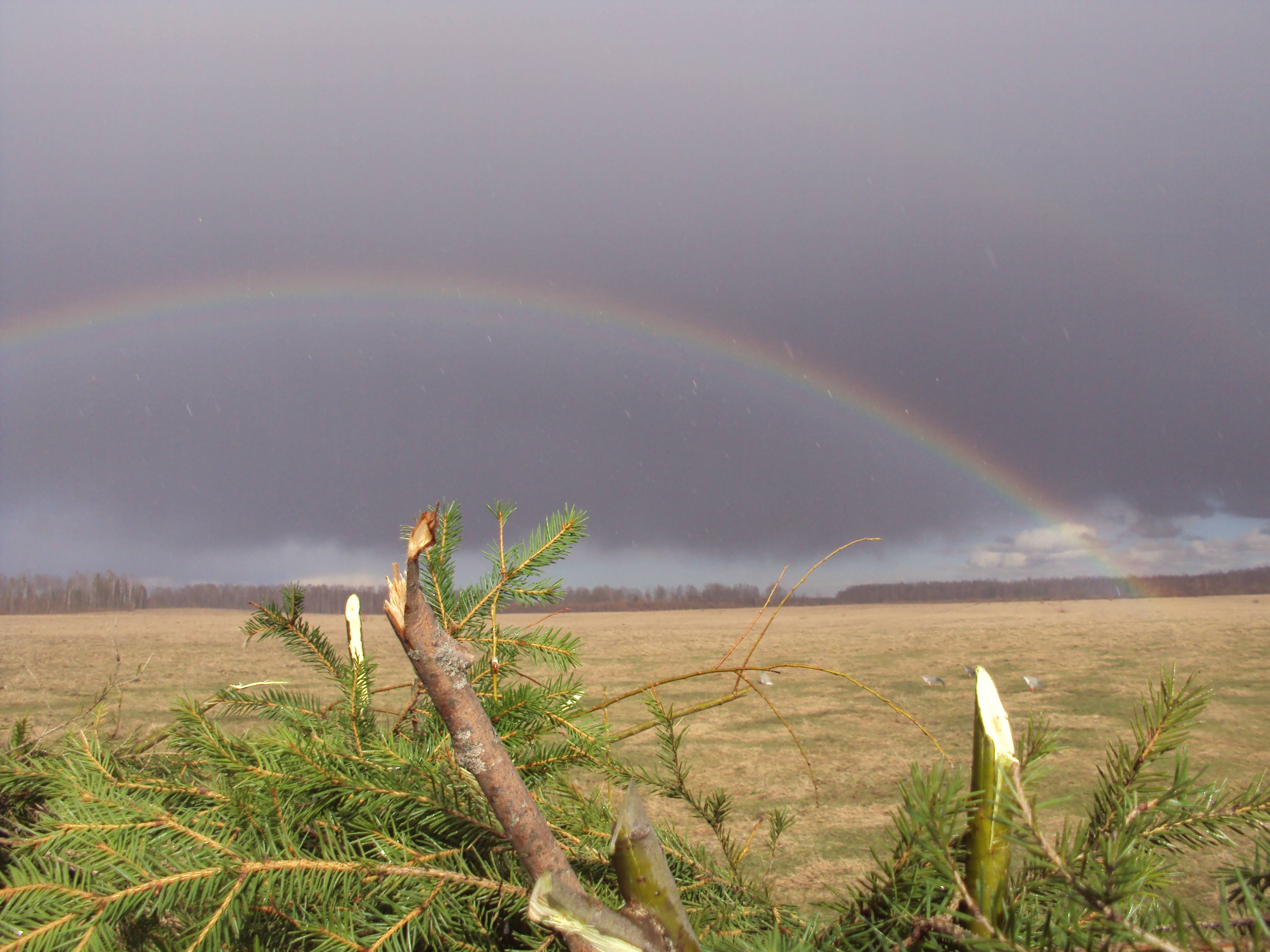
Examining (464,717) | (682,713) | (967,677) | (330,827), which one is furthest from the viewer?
(967,677)

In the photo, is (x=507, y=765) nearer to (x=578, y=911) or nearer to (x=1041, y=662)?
(x=578, y=911)

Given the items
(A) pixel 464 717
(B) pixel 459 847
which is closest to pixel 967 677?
(B) pixel 459 847

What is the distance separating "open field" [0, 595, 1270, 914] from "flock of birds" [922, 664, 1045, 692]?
0.53 feet

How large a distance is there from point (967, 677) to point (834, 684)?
186 cm

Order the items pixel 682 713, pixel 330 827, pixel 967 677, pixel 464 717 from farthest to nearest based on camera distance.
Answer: pixel 967 677, pixel 682 713, pixel 330 827, pixel 464 717

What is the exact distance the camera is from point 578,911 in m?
0.47

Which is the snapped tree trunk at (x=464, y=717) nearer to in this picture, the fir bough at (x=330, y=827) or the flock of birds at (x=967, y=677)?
the fir bough at (x=330, y=827)

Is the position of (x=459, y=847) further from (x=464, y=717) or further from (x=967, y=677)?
(x=967, y=677)

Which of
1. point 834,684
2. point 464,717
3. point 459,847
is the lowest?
point 834,684

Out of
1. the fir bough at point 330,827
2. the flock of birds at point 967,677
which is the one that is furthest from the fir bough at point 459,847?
the flock of birds at point 967,677

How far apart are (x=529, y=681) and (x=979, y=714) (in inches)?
29.7

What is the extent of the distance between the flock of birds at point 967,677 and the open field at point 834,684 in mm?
161

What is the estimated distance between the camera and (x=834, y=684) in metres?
10.1

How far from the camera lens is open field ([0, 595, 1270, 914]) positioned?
5090 millimetres
